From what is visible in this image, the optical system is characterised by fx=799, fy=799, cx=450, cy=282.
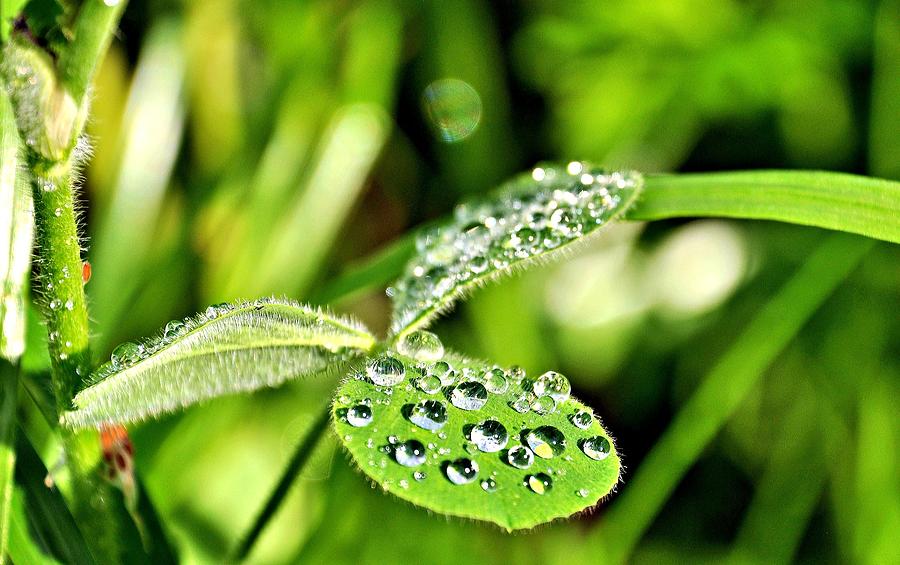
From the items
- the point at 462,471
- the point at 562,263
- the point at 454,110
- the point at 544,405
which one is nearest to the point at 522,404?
the point at 544,405

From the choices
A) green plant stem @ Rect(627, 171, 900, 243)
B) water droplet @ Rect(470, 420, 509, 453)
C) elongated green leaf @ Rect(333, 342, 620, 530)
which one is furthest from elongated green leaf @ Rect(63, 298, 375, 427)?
green plant stem @ Rect(627, 171, 900, 243)

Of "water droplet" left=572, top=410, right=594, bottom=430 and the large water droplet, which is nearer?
"water droplet" left=572, top=410, right=594, bottom=430

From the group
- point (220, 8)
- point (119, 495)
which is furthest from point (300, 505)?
point (220, 8)

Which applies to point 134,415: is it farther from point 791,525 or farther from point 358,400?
point 791,525

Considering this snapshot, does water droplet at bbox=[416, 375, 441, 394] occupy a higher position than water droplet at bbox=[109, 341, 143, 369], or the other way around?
water droplet at bbox=[109, 341, 143, 369]

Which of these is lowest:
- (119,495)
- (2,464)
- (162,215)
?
(162,215)

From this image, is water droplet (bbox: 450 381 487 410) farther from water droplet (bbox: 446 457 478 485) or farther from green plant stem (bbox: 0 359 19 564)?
green plant stem (bbox: 0 359 19 564)

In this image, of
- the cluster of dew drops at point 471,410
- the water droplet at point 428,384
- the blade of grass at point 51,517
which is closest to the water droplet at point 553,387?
the cluster of dew drops at point 471,410
